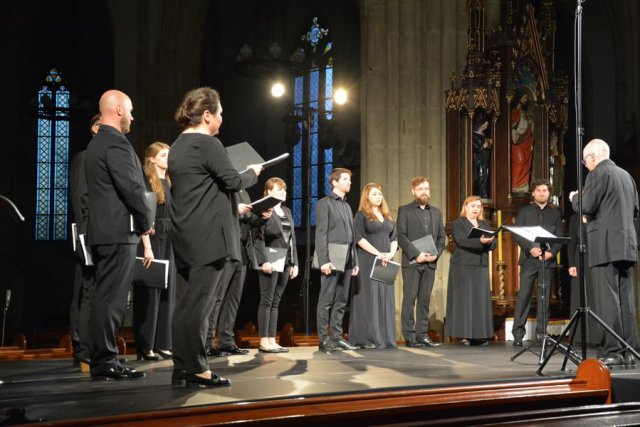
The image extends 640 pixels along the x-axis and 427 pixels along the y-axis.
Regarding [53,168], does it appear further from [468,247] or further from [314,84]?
[468,247]

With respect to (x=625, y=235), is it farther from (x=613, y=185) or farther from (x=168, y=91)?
(x=168, y=91)

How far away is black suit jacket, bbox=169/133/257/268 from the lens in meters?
4.59

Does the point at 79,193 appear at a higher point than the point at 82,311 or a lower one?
higher

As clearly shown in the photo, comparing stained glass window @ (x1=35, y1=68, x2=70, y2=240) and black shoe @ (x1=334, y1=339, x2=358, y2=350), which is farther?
stained glass window @ (x1=35, y1=68, x2=70, y2=240)

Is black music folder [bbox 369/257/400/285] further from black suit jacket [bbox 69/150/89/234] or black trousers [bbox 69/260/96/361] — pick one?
black suit jacket [bbox 69/150/89/234]

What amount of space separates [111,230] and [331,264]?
125 inches

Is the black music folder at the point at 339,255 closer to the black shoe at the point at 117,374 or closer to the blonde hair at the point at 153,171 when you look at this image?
the blonde hair at the point at 153,171

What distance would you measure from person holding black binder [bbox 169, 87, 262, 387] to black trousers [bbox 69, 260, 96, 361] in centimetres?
113

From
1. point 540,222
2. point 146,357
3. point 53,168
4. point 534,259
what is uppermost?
point 53,168

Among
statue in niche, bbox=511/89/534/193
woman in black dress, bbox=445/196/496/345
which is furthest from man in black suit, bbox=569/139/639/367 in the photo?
statue in niche, bbox=511/89/534/193

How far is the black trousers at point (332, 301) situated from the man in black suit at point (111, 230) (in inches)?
118

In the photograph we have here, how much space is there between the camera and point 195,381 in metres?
4.60

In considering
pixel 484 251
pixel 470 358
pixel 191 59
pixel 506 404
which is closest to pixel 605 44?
pixel 191 59

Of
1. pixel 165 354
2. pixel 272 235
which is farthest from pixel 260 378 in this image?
pixel 272 235
